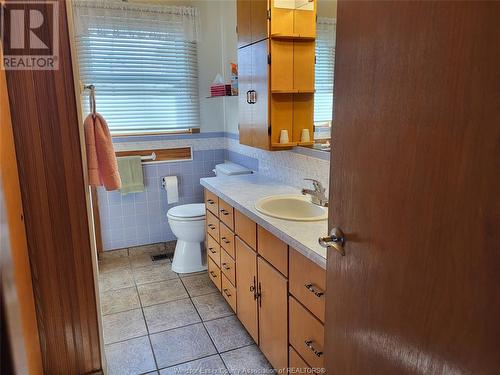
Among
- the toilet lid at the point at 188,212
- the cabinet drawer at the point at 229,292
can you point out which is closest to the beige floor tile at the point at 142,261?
the toilet lid at the point at 188,212

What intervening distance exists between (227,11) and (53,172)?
7.59 feet

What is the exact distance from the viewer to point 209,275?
298 centimetres

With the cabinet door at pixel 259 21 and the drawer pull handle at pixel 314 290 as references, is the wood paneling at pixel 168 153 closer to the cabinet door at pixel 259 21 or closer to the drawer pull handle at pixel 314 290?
the cabinet door at pixel 259 21

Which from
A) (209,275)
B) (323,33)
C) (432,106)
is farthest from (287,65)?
(209,275)

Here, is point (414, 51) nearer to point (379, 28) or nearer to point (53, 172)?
point (379, 28)

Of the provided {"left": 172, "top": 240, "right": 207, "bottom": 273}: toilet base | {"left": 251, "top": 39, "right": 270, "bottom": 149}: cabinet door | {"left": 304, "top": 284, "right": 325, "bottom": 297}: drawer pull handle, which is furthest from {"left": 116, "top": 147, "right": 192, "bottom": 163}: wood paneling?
{"left": 304, "top": 284, "right": 325, "bottom": 297}: drawer pull handle

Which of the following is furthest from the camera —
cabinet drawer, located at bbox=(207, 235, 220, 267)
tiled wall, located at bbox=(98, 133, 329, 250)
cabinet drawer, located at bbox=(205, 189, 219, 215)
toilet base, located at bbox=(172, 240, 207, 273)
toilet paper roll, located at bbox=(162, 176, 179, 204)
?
toilet paper roll, located at bbox=(162, 176, 179, 204)

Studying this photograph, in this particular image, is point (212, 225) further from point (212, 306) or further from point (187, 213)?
point (212, 306)

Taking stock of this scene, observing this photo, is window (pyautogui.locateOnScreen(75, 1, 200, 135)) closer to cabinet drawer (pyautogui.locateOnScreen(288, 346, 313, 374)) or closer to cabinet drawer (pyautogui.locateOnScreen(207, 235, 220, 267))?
cabinet drawer (pyautogui.locateOnScreen(207, 235, 220, 267))

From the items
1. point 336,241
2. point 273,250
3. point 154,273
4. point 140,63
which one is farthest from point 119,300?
point 336,241

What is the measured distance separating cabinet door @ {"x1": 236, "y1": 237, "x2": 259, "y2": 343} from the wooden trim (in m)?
1.57

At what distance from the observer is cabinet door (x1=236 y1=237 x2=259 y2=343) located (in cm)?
203

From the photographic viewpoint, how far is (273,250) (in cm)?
175

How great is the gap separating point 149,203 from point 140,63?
1263 mm
